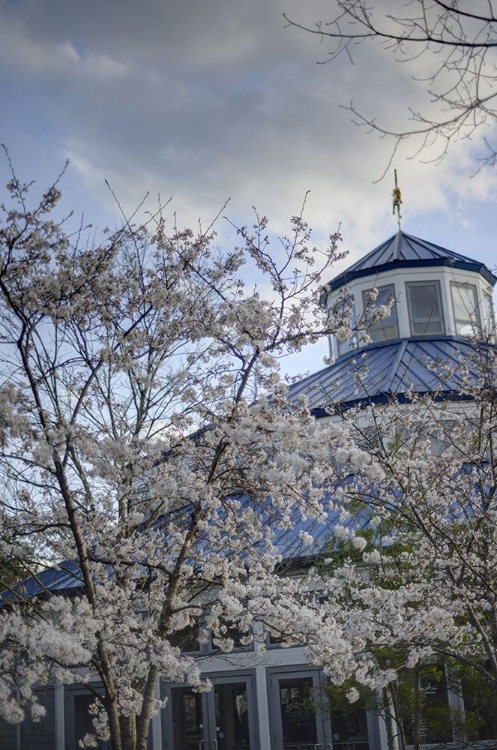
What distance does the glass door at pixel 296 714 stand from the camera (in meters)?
16.0

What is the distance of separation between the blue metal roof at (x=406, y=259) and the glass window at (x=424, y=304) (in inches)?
23.6

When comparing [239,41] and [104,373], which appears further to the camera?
[104,373]

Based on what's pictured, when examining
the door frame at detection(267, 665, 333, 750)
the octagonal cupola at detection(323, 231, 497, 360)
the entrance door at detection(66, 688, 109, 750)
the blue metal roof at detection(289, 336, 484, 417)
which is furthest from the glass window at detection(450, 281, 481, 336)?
the entrance door at detection(66, 688, 109, 750)

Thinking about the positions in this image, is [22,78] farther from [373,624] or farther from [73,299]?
[373,624]

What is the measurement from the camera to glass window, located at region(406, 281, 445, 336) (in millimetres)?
22953

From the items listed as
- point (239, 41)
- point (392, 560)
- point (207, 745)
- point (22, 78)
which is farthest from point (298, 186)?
point (207, 745)

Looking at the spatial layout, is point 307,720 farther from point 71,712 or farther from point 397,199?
point 397,199

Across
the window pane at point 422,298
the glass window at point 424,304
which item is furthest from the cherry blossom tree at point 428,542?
the window pane at point 422,298

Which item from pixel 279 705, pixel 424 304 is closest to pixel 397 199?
pixel 424 304

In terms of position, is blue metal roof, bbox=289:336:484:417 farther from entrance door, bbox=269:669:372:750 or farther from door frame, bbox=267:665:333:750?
entrance door, bbox=269:669:372:750

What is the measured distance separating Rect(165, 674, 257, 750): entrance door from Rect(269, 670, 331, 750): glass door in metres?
0.50

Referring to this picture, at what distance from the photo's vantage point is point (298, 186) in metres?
9.53

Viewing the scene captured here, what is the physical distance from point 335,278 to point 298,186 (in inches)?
583

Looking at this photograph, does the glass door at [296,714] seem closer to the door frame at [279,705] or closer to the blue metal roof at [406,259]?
the door frame at [279,705]
